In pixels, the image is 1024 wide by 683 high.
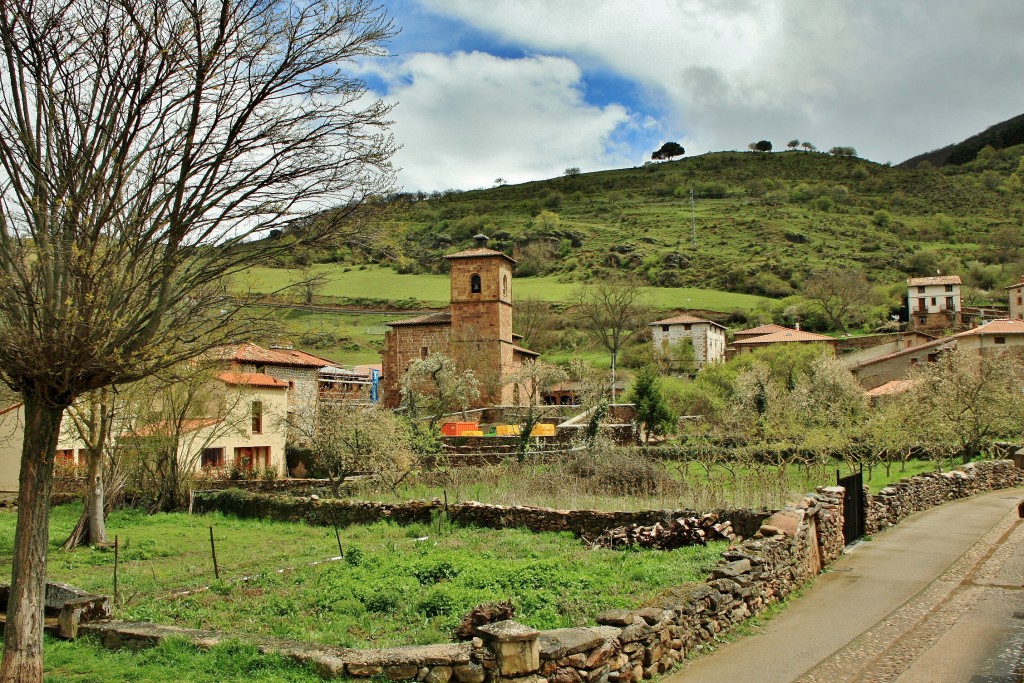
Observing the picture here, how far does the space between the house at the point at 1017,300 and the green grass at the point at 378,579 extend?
72011 millimetres

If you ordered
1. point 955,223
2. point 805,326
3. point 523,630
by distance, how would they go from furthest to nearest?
point 955,223
point 805,326
point 523,630

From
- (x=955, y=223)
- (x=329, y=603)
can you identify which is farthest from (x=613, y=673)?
(x=955, y=223)

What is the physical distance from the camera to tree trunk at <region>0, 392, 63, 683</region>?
7379mm

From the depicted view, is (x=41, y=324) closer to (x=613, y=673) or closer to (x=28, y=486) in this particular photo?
(x=28, y=486)

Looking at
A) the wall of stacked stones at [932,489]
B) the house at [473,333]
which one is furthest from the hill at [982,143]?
the wall of stacked stones at [932,489]

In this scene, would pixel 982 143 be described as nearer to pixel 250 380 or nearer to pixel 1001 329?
pixel 1001 329

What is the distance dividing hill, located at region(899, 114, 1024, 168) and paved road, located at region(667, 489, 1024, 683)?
168 meters

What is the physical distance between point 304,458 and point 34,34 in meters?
31.2

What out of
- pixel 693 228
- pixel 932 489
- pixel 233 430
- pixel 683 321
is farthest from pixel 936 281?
pixel 233 430

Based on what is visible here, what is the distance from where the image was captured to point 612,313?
5709 centimetres

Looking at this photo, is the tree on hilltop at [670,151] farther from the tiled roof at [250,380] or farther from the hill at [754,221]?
the tiled roof at [250,380]

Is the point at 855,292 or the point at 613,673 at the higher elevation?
the point at 855,292

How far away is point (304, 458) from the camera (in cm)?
3691

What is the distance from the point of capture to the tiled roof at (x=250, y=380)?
29672 mm
